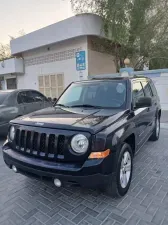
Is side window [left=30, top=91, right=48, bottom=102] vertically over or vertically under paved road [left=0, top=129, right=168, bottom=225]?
over

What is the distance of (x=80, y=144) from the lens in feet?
7.44

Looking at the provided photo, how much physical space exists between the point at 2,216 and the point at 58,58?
37.4ft

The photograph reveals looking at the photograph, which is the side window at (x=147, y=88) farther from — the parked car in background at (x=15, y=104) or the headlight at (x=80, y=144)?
the parked car in background at (x=15, y=104)

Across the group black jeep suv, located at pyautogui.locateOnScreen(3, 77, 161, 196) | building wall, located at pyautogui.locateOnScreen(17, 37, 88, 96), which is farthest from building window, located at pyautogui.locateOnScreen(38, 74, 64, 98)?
black jeep suv, located at pyautogui.locateOnScreen(3, 77, 161, 196)

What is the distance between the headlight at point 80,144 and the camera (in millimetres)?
2246

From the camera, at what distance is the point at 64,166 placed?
2.28 metres

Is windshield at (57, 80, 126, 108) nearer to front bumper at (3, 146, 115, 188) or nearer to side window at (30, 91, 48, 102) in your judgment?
front bumper at (3, 146, 115, 188)

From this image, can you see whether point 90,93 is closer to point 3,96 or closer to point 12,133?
point 12,133

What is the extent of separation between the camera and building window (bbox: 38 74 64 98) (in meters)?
12.9

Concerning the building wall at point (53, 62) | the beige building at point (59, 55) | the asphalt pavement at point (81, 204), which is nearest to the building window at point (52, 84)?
the beige building at point (59, 55)

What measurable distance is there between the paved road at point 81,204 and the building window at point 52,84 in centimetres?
988

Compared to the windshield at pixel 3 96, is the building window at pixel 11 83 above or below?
above

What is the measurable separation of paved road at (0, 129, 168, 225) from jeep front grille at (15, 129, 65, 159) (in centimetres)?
74

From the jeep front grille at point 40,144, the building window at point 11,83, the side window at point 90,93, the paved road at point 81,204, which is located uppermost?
the building window at point 11,83
